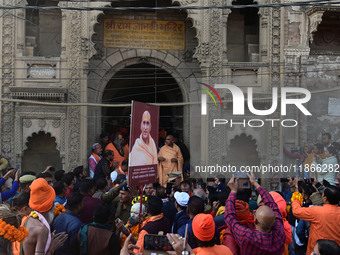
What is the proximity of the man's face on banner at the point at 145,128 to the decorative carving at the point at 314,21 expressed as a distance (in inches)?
356

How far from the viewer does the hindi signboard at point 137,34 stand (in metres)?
14.0

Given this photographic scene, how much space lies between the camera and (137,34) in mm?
14070

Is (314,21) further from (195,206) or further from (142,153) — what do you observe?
(195,206)

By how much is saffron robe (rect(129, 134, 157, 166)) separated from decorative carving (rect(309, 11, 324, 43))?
8.99 metres

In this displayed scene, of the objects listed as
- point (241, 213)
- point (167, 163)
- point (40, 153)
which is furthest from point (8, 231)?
point (40, 153)

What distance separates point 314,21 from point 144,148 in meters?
9.33

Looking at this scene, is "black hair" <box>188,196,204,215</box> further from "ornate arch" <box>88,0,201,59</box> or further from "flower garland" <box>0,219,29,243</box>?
"ornate arch" <box>88,0,201,59</box>

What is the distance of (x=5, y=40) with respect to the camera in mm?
12664

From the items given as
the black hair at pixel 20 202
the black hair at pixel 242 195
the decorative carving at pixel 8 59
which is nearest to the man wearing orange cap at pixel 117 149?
the decorative carving at pixel 8 59

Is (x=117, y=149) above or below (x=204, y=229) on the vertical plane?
above

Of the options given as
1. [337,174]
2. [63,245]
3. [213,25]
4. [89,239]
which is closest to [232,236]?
[89,239]

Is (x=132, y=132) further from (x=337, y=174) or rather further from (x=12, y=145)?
(x=12, y=145)

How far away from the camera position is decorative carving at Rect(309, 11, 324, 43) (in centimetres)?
1307

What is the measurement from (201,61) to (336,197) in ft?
28.4
